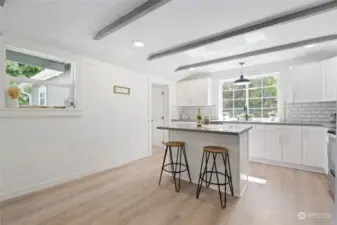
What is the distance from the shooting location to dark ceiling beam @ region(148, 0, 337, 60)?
7.18 ft

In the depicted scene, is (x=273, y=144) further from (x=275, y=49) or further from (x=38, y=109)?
(x=38, y=109)

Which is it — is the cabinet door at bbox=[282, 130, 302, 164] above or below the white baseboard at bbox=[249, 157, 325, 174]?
above

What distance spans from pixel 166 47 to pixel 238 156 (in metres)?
2.45

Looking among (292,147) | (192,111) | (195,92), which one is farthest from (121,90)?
(292,147)

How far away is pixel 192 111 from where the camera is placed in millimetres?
6172

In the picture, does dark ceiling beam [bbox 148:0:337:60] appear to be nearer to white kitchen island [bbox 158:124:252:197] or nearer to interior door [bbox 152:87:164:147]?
white kitchen island [bbox 158:124:252:197]

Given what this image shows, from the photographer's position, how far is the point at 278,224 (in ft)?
6.40

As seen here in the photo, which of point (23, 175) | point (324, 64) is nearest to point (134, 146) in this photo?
point (23, 175)

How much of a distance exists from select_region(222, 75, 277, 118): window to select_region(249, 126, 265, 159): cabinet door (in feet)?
2.57

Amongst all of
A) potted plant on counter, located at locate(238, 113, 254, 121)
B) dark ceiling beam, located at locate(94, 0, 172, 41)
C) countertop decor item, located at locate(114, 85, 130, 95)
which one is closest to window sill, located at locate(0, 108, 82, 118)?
countertop decor item, located at locate(114, 85, 130, 95)

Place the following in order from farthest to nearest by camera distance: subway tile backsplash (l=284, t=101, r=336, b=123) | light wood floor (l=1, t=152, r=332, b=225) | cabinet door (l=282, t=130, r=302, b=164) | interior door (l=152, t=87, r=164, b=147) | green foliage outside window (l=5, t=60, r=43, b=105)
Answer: interior door (l=152, t=87, r=164, b=147)
subway tile backsplash (l=284, t=101, r=336, b=123)
cabinet door (l=282, t=130, r=302, b=164)
green foliage outside window (l=5, t=60, r=43, b=105)
light wood floor (l=1, t=152, r=332, b=225)

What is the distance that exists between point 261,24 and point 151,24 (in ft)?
5.36

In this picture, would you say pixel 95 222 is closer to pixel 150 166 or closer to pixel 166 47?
pixel 150 166

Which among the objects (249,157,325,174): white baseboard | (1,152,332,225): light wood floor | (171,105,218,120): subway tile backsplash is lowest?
(1,152,332,225): light wood floor
